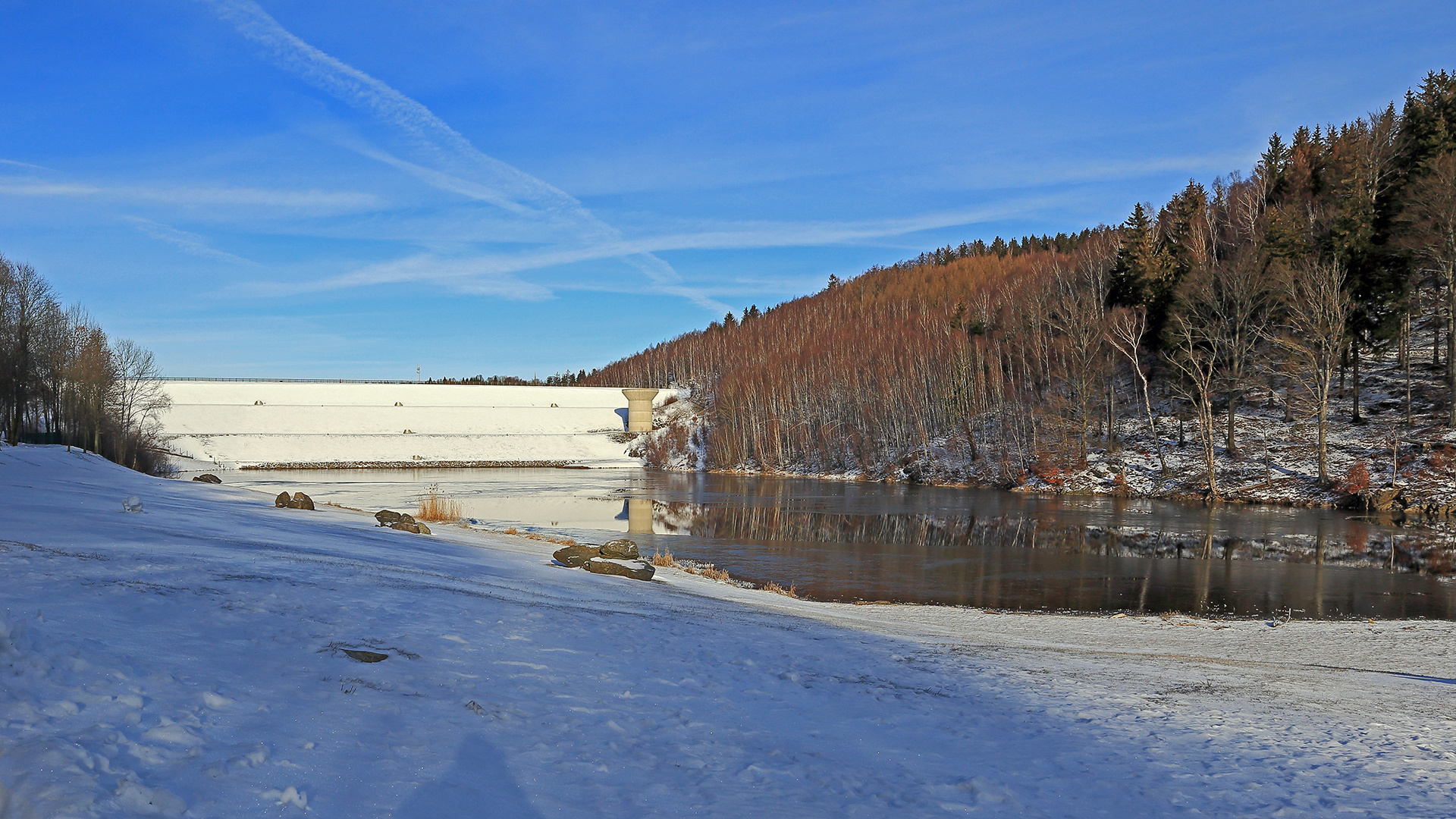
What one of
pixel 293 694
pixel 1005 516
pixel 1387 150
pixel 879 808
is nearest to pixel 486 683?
pixel 293 694

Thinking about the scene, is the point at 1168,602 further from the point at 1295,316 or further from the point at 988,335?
the point at 988,335

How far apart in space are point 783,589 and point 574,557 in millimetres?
4840

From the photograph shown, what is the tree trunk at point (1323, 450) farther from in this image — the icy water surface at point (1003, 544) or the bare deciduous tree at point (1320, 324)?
the icy water surface at point (1003, 544)

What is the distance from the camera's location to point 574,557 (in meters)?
17.8

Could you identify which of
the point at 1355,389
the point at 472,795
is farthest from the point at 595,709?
the point at 1355,389

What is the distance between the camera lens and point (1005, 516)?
119ft

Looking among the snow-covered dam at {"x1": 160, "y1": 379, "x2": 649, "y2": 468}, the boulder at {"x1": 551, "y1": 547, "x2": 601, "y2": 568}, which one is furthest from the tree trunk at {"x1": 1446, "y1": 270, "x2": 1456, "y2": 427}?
the snow-covered dam at {"x1": 160, "y1": 379, "x2": 649, "y2": 468}

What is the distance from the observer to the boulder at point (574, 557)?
57.5 feet

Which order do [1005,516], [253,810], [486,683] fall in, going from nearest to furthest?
[253,810], [486,683], [1005,516]

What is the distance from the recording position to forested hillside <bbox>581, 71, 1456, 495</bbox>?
42.6 m

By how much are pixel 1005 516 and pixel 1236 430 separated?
21.3 meters

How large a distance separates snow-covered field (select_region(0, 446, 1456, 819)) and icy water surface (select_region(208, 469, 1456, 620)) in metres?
6.23

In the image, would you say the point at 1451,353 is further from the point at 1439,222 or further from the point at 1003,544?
the point at 1003,544

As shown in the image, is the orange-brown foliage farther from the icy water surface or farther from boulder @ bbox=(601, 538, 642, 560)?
boulder @ bbox=(601, 538, 642, 560)
